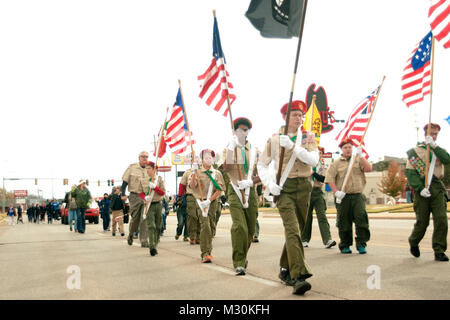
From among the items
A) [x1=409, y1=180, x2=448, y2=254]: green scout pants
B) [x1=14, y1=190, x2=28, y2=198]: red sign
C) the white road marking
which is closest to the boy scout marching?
[x1=409, y1=180, x2=448, y2=254]: green scout pants

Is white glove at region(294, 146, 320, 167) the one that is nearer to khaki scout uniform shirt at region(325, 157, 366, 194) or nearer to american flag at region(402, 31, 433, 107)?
khaki scout uniform shirt at region(325, 157, 366, 194)

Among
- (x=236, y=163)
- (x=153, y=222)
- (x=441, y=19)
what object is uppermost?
(x=441, y=19)

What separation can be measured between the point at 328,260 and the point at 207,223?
206 cm

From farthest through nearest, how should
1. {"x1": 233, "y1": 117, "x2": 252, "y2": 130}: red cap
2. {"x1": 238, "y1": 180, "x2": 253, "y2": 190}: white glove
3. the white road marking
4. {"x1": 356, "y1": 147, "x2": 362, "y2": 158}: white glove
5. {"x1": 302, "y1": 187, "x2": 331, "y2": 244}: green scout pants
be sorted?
{"x1": 302, "y1": 187, "x2": 331, "y2": 244}: green scout pants
{"x1": 356, "y1": 147, "x2": 362, "y2": 158}: white glove
{"x1": 233, "y1": 117, "x2": 252, "y2": 130}: red cap
{"x1": 238, "y1": 180, "x2": 253, "y2": 190}: white glove
the white road marking

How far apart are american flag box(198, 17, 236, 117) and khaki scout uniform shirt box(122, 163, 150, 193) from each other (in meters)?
3.21

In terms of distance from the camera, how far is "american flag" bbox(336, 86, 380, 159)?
9867 mm

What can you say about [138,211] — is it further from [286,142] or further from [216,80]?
[286,142]

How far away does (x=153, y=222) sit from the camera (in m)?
9.60

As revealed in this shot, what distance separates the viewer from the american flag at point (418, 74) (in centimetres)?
823

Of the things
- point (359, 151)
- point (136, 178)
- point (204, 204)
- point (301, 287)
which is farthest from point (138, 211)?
point (301, 287)

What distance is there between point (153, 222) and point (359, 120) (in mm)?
4727
